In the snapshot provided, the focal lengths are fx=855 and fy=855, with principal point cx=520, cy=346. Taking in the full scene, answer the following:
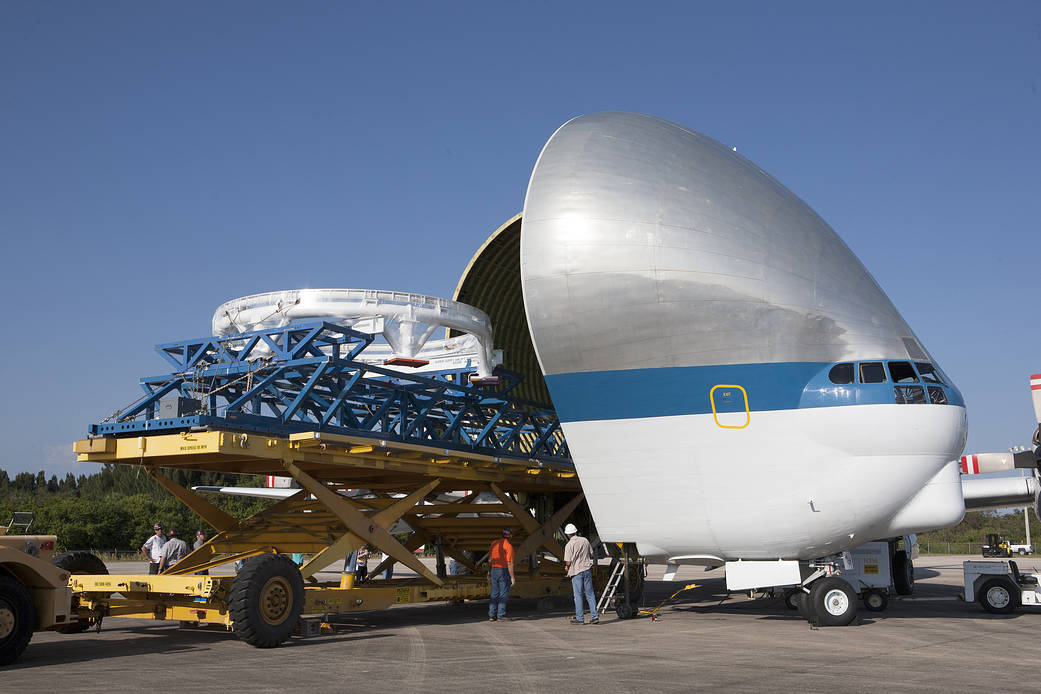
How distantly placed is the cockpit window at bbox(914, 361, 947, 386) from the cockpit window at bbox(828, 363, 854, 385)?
1180 mm

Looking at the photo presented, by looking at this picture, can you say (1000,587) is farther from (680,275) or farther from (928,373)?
(680,275)

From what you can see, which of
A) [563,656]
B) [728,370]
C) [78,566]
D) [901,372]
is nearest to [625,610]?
[728,370]

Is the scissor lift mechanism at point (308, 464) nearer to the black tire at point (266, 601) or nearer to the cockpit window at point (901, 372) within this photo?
the black tire at point (266, 601)

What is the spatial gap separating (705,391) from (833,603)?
4.04 metres

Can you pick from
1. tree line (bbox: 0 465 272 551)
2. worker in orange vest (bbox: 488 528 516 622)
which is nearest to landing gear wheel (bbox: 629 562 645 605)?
worker in orange vest (bbox: 488 528 516 622)

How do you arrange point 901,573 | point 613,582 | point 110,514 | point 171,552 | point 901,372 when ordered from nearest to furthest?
1. point 901,372
2. point 613,582
3. point 171,552
4. point 901,573
5. point 110,514

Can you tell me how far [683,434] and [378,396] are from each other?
20.9 feet

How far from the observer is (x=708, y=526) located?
46.9 feet

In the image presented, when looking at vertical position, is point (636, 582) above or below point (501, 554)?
below

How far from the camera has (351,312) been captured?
16531 millimetres

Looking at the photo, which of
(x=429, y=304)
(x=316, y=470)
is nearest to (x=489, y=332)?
(x=429, y=304)

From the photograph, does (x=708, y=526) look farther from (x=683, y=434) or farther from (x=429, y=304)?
(x=429, y=304)

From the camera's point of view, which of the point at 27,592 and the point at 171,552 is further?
the point at 171,552

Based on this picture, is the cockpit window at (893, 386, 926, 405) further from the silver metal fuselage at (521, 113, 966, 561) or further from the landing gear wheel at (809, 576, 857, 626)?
the landing gear wheel at (809, 576, 857, 626)
